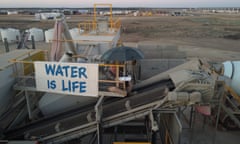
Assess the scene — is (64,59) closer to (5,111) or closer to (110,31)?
(5,111)

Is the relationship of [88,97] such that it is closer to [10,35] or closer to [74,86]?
[74,86]

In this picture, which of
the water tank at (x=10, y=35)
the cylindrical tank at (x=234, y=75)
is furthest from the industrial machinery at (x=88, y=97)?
the water tank at (x=10, y=35)

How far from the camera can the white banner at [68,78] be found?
24.4 ft

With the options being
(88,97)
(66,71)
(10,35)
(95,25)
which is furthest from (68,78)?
(10,35)

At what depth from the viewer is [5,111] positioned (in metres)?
7.96

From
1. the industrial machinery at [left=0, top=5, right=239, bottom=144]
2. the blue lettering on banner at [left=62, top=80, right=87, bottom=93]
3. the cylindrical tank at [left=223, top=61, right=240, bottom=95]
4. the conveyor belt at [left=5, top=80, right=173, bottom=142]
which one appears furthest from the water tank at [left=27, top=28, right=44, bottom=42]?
the cylindrical tank at [left=223, top=61, right=240, bottom=95]

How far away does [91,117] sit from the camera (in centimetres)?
762

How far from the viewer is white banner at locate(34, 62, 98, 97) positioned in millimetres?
7434

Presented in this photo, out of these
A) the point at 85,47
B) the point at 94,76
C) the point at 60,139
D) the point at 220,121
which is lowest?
the point at 220,121

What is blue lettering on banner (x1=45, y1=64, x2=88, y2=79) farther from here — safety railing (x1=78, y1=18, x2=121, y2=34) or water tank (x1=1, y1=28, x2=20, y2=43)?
water tank (x1=1, y1=28, x2=20, y2=43)

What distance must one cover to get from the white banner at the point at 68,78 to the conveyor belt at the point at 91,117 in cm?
84

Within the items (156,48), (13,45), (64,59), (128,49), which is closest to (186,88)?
(128,49)

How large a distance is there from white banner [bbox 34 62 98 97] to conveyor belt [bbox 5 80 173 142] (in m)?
0.84

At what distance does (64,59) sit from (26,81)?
6.19 ft
